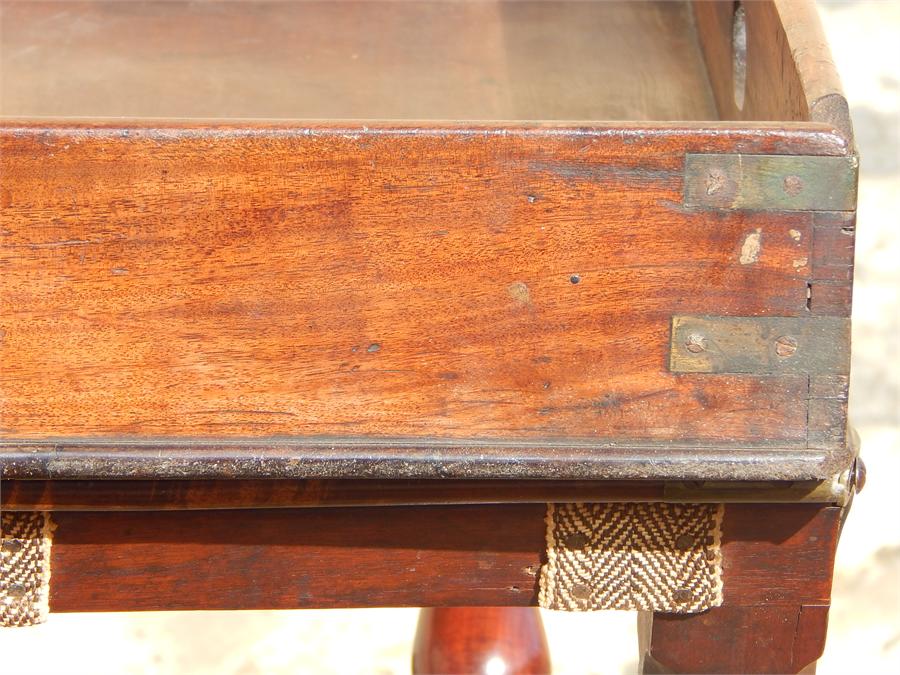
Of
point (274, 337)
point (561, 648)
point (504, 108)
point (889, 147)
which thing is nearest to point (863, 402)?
point (889, 147)

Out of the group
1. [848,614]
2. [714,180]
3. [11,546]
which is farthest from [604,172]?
[848,614]

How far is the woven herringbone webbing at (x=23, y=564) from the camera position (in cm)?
88

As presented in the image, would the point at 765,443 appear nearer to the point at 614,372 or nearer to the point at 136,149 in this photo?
the point at 614,372

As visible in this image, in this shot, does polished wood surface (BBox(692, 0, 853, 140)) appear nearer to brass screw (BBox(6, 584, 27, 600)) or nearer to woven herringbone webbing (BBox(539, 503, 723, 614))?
woven herringbone webbing (BBox(539, 503, 723, 614))

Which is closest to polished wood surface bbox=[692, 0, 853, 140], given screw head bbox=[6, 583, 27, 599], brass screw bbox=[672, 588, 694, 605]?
brass screw bbox=[672, 588, 694, 605]

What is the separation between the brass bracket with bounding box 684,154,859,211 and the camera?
0.78 meters

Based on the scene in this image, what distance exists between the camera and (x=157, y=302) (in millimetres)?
794

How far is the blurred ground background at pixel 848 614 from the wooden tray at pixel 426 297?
1.10 meters

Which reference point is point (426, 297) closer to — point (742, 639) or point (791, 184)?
point (791, 184)

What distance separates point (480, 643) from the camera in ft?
3.93

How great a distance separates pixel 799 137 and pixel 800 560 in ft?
1.11

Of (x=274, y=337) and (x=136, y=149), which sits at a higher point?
(x=136, y=149)

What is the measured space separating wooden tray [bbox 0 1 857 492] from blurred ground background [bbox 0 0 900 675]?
43.3 inches

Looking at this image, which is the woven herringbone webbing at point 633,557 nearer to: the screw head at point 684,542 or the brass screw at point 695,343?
the screw head at point 684,542
